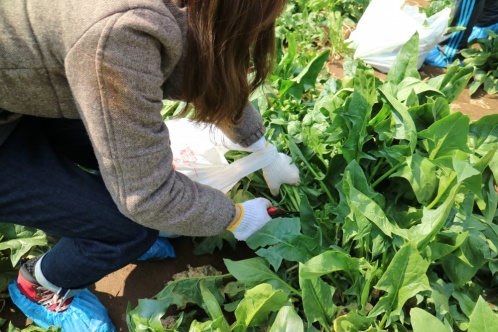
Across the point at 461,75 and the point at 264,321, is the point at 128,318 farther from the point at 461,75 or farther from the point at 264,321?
the point at 461,75

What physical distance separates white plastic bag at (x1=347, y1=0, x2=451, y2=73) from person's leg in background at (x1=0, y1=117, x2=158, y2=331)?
1706 millimetres

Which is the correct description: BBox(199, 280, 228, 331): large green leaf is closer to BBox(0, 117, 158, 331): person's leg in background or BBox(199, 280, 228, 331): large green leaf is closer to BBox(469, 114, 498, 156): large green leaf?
BBox(0, 117, 158, 331): person's leg in background

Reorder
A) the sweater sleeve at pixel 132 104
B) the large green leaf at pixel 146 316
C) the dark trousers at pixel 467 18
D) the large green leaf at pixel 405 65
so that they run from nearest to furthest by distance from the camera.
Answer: the sweater sleeve at pixel 132 104
the large green leaf at pixel 146 316
the large green leaf at pixel 405 65
the dark trousers at pixel 467 18

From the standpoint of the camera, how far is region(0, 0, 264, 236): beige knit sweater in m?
1.00

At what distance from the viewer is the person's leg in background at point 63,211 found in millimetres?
1371

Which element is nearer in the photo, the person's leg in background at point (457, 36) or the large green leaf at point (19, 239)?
the large green leaf at point (19, 239)

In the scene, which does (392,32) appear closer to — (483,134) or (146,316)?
(483,134)

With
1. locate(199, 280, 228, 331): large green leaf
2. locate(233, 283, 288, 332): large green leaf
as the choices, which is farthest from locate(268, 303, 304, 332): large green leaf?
locate(199, 280, 228, 331): large green leaf

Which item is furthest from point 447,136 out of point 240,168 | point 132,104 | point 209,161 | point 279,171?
point 132,104

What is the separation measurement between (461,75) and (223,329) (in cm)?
133

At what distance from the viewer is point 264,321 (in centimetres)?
157

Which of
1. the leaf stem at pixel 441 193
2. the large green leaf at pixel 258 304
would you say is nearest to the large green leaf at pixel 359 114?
the leaf stem at pixel 441 193

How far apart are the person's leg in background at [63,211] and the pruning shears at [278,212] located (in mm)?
443

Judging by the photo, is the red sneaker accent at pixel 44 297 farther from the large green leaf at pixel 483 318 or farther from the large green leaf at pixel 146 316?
the large green leaf at pixel 483 318
